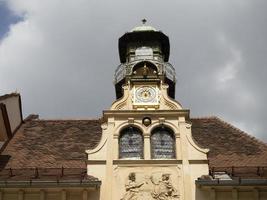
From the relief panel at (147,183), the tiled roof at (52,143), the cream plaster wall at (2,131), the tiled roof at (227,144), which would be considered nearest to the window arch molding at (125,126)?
the relief panel at (147,183)

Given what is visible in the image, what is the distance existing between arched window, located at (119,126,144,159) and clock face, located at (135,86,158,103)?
4.50 ft

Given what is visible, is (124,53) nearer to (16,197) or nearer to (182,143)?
(182,143)

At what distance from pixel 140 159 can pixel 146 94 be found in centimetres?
283

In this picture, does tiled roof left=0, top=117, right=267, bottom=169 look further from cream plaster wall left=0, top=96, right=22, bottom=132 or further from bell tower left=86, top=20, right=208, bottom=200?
bell tower left=86, top=20, right=208, bottom=200

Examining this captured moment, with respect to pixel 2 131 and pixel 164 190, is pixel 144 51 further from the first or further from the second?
pixel 164 190

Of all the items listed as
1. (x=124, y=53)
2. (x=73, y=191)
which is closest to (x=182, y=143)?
(x=73, y=191)

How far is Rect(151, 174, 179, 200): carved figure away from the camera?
16922mm

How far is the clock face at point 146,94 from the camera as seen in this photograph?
19578mm

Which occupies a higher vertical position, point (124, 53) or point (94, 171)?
point (124, 53)

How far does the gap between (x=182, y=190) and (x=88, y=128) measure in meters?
7.19

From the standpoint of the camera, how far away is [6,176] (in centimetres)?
1764

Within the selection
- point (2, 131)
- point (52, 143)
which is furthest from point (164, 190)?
point (2, 131)

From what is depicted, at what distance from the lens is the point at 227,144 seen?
20875 mm

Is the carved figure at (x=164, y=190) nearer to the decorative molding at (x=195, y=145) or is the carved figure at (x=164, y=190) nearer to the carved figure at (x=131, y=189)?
the carved figure at (x=131, y=189)
